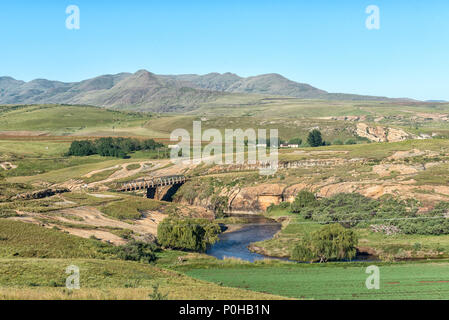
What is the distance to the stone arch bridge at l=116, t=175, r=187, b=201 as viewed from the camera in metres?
97.4

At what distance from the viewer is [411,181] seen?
80.2 m

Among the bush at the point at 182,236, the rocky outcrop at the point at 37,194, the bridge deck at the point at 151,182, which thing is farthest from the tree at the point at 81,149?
the bush at the point at 182,236

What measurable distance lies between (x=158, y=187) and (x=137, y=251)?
4604 cm

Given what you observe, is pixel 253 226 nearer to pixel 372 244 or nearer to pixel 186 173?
pixel 372 244

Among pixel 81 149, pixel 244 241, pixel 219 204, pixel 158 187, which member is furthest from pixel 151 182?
pixel 81 149

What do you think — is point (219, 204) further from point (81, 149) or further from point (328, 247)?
point (81, 149)

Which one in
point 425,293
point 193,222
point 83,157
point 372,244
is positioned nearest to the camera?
point 425,293

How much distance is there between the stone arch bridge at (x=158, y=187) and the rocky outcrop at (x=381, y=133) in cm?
9784

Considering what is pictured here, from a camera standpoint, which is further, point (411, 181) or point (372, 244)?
point (411, 181)

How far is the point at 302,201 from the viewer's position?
8044 cm
